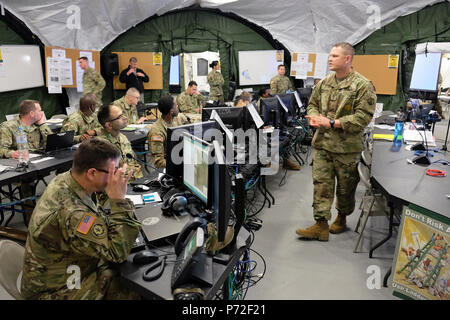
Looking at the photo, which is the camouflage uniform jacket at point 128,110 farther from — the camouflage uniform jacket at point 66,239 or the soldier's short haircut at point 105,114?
the camouflage uniform jacket at point 66,239

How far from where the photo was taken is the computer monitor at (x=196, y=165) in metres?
1.83

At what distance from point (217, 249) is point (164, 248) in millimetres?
273

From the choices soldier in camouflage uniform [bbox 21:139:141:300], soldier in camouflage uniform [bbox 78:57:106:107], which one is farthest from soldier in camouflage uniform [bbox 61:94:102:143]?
soldier in camouflage uniform [bbox 78:57:106:107]

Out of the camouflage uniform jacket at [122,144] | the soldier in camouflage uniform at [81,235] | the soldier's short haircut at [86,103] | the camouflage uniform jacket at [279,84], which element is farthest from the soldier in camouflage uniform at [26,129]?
the camouflage uniform jacket at [279,84]

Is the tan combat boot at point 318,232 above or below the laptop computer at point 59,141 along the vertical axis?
below

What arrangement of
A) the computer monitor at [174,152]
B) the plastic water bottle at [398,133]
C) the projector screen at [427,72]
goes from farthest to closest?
the projector screen at [427,72], the plastic water bottle at [398,133], the computer monitor at [174,152]

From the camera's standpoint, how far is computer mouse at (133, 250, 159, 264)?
1556mm

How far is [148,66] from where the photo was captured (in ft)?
29.7

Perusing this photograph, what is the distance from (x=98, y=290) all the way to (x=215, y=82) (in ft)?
25.3

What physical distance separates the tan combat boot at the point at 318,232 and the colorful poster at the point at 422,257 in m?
0.98

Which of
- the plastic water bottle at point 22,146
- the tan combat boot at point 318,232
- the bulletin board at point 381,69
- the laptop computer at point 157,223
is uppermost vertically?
the bulletin board at point 381,69

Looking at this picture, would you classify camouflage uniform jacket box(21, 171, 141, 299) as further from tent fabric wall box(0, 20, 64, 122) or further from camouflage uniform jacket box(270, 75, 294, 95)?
camouflage uniform jacket box(270, 75, 294, 95)

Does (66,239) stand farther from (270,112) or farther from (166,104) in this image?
(270,112)
